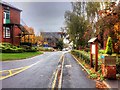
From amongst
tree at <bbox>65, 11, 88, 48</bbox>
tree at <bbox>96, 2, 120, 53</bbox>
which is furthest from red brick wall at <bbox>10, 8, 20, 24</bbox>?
tree at <bbox>96, 2, 120, 53</bbox>

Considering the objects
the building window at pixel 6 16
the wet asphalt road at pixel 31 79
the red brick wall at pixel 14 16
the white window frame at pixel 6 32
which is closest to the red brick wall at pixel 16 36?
the white window frame at pixel 6 32

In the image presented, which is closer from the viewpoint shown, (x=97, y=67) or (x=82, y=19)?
(x=97, y=67)

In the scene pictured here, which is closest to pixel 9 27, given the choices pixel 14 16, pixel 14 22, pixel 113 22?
pixel 14 22

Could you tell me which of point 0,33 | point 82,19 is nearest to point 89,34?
point 82,19

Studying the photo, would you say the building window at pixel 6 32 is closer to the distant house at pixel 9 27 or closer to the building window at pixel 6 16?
the distant house at pixel 9 27

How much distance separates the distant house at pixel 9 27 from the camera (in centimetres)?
5635

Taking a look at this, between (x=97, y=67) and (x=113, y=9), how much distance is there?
167 inches

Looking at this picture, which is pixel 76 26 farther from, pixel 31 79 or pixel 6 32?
pixel 31 79

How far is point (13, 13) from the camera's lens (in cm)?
6203

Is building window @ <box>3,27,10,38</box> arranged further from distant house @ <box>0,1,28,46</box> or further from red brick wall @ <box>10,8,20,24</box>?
red brick wall @ <box>10,8,20,24</box>

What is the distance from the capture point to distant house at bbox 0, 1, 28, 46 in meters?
56.4

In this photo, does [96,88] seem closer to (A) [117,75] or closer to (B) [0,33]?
(A) [117,75]

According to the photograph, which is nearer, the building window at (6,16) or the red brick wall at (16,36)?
the red brick wall at (16,36)

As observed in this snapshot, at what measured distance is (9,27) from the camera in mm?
58094
